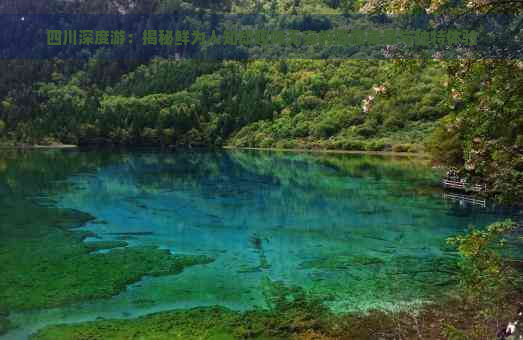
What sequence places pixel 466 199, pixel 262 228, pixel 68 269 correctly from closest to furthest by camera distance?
pixel 68 269
pixel 262 228
pixel 466 199

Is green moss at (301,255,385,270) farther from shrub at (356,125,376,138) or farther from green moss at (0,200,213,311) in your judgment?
shrub at (356,125,376,138)

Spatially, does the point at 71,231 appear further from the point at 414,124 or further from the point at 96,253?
the point at 414,124

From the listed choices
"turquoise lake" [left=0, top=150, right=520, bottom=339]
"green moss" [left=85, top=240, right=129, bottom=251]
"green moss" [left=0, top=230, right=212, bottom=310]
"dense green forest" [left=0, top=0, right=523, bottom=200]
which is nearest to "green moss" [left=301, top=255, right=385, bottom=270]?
"turquoise lake" [left=0, top=150, right=520, bottom=339]

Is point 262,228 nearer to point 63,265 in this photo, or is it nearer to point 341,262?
point 341,262

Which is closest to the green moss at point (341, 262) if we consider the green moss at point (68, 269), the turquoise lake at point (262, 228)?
the turquoise lake at point (262, 228)

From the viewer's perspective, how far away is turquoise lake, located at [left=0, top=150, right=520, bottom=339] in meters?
19.9

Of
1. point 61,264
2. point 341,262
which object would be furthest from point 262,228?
point 61,264

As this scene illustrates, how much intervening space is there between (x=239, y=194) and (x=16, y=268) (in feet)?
92.3

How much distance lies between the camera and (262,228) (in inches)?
1353

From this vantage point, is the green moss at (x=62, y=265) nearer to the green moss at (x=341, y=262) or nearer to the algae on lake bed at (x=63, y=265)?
the algae on lake bed at (x=63, y=265)

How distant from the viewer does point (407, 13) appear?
7.48 metres

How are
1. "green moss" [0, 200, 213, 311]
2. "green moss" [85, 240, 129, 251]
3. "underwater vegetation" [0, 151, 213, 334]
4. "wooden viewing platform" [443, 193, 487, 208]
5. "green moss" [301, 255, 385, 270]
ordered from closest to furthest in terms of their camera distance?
"underwater vegetation" [0, 151, 213, 334]
"green moss" [0, 200, 213, 311]
"green moss" [301, 255, 385, 270]
"green moss" [85, 240, 129, 251]
"wooden viewing platform" [443, 193, 487, 208]

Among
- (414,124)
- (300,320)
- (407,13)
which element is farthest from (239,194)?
(414,124)

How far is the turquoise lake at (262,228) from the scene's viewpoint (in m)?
19.9
